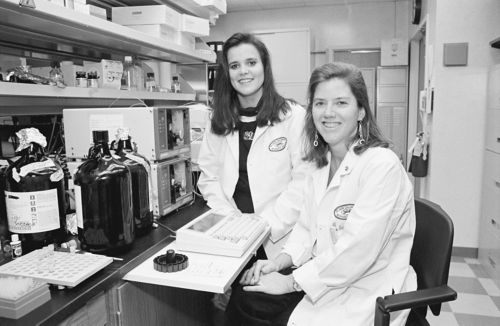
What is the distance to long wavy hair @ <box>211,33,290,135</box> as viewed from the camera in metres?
1.74

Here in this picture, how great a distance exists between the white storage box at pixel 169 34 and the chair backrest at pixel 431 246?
4.79 ft

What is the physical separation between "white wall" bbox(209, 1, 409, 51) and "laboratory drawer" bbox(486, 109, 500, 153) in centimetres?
269

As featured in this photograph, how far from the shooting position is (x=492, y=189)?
278 cm

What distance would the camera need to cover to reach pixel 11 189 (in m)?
1.16

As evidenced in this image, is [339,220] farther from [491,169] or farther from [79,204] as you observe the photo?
[491,169]

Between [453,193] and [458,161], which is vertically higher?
→ [458,161]

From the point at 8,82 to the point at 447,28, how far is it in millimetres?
2958

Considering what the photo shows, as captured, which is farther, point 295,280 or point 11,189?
point 295,280

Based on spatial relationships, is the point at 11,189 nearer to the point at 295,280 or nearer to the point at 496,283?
the point at 295,280

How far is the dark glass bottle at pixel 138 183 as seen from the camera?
55.0 inches

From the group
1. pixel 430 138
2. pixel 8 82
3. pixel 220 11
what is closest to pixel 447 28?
pixel 430 138

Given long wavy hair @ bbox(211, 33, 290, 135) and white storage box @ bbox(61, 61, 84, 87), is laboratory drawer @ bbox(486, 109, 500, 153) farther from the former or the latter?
white storage box @ bbox(61, 61, 84, 87)

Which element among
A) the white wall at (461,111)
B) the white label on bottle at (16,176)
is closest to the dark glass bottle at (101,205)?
the white label on bottle at (16,176)

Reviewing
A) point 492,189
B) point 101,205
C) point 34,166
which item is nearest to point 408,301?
point 101,205
